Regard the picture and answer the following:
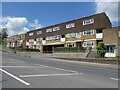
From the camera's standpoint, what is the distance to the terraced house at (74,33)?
5069cm

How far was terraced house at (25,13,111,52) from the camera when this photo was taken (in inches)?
1996

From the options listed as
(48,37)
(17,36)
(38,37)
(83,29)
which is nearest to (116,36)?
(83,29)

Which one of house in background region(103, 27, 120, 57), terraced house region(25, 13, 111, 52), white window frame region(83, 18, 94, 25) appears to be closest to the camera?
house in background region(103, 27, 120, 57)

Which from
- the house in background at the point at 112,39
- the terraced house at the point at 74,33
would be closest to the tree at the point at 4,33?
the terraced house at the point at 74,33

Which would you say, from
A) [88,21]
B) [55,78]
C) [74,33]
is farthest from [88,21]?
[55,78]

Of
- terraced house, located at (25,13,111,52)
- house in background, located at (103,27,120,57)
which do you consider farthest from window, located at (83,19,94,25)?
house in background, located at (103,27,120,57)

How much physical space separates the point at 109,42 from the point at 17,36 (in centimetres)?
6826

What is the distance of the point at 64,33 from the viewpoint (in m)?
64.9

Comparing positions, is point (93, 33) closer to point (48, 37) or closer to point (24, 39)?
point (48, 37)

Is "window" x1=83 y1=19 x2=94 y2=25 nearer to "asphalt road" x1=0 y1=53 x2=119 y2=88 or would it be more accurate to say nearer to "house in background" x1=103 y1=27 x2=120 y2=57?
"house in background" x1=103 y1=27 x2=120 y2=57

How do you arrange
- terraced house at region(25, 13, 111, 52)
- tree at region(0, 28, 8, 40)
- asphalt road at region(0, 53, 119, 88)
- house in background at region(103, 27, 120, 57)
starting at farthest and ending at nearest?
tree at region(0, 28, 8, 40)
terraced house at region(25, 13, 111, 52)
house in background at region(103, 27, 120, 57)
asphalt road at region(0, 53, 119, 88)

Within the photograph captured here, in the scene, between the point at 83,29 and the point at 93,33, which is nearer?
the point at 93,33

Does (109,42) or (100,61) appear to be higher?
(109,42)

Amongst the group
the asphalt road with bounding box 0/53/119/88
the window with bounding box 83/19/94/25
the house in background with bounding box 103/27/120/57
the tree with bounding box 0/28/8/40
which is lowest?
the asphalt road with bounding box 0/53/119/88
